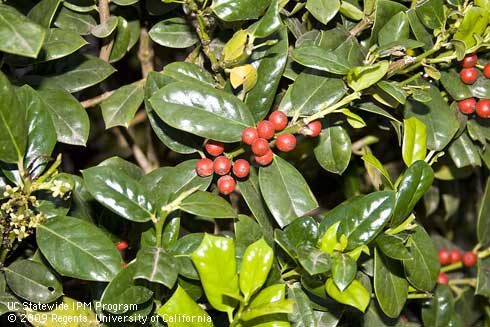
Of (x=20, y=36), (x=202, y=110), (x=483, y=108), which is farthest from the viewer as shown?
(x=483, y=108)

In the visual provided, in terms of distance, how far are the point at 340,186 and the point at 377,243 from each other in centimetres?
56

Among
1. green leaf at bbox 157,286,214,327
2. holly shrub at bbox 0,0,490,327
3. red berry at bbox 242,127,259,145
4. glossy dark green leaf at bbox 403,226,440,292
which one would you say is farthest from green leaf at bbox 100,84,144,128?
glossy dark green leaf at bbox 403,226,440,292

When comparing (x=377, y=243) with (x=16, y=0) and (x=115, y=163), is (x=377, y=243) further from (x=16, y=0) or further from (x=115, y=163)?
(x=16, y=0)

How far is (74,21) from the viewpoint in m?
1.20

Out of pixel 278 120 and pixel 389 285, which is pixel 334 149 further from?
pixel 389 285

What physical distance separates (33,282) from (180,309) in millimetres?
247

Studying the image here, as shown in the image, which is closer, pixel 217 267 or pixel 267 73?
pixel 217 267

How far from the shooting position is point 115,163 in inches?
46.8

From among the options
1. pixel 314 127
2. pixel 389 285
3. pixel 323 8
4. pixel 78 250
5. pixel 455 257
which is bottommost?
pixel 455 257

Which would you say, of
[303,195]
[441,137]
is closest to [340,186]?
[441,137]

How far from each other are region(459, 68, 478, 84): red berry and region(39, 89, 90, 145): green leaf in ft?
2.33

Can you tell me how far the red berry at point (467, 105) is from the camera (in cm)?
132

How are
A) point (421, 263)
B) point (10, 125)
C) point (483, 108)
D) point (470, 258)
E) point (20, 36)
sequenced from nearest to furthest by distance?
point (20, 36)
point (10, 125)
point (421, 263)
point (483, 108)
point (470, 258)

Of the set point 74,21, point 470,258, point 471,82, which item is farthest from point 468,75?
point 74,21
